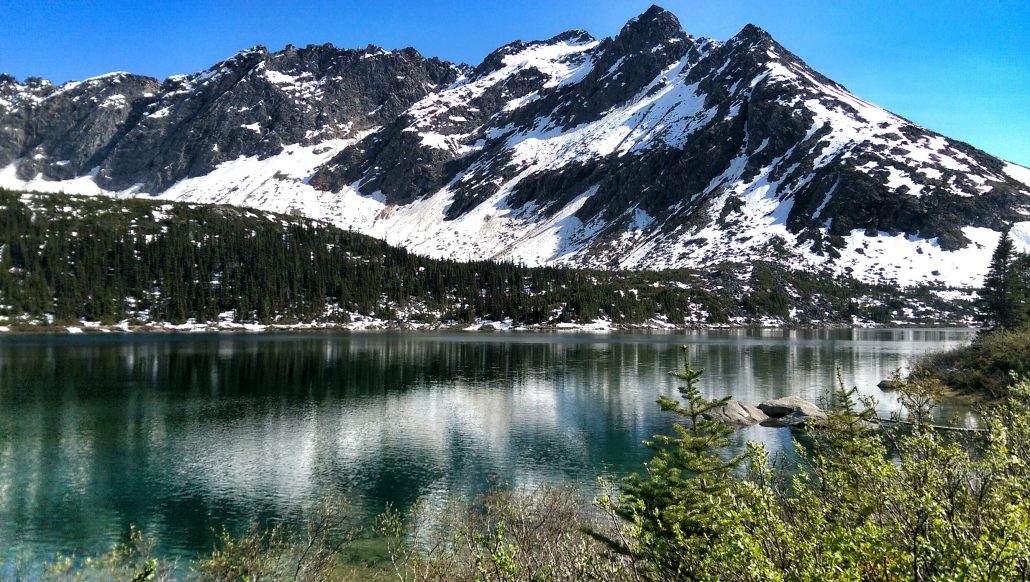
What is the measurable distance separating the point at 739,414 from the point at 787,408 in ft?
15.3

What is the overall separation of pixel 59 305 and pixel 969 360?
223897 mm

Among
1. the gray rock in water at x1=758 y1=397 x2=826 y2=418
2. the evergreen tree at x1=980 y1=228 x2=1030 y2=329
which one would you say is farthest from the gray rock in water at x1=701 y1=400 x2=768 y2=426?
the evergreen tree at x1=980 y1=228 x2=1030 y2=329

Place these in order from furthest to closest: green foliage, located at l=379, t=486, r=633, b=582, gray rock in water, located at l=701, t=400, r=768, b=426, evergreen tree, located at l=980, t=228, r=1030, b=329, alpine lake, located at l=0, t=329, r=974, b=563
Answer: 1. evergreen tree, located at l=980, t=228, r=1030, b=329
2. gray rock in water, located at l=701, t=400, r=768, b=426
3. alpine lake, located at l=0, t=329, r=974, b=563
4. green foliage, located at l=379, t=486, r=633, b=582

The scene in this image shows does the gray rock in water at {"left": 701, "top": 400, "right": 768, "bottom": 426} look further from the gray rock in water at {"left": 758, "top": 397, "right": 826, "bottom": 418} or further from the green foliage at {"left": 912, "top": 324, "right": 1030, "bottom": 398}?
the green foliage at {"left": 912, "top": 324, "right": 1030, "bottom": 398}

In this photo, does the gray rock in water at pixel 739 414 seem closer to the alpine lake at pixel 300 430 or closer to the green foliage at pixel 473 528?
the alpine lake at pixel 300 430

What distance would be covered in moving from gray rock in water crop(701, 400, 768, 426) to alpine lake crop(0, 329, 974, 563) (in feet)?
10.1

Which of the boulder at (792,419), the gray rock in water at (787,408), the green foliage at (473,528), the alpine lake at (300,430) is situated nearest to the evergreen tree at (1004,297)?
the alpine lake at (300,430)

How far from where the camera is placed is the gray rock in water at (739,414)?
52241 mm

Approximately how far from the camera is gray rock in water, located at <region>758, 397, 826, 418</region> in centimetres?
5338

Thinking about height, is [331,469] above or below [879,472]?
below

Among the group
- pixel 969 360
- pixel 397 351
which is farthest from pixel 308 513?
pixel 397 351

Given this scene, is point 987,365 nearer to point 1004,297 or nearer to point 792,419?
point 792,419

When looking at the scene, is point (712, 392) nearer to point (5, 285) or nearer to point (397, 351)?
point (397, 351)

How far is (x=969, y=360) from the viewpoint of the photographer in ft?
228
